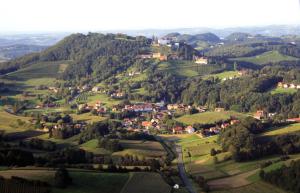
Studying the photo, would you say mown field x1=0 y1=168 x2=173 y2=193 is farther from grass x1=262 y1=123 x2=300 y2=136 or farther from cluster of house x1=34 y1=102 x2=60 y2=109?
cluster of house x1=34 y1=102 x2=60 y2=109

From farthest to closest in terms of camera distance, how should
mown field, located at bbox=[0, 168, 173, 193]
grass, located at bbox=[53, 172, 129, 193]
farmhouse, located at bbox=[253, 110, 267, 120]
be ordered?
farmhouse, located at bbox=[253, 110, 267, 120] < grass, located at bbox=[53, 172, 129, 193] < mown field, located at bbox=[0, 168, 173, 193]

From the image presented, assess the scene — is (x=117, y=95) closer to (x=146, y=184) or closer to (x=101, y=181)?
(x=101, y=181)

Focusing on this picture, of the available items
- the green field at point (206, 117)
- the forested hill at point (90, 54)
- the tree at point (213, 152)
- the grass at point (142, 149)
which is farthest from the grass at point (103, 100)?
the tree at point (213, 152)

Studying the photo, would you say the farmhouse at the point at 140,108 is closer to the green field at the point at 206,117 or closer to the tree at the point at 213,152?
the green field at the point at 206,117

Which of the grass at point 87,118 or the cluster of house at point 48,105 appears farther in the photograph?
the cluster of house at point 48,105

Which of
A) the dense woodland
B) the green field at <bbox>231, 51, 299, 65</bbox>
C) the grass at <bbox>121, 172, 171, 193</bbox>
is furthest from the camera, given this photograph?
the green field at <bbox>231, 51, 299, 65</bbox>

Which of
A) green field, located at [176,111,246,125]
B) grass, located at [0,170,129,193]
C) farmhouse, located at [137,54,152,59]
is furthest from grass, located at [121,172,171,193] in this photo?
farmhouse, located at [137,54,152,59]

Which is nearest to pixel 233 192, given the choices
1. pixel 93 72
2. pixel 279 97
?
pixel 279 97
